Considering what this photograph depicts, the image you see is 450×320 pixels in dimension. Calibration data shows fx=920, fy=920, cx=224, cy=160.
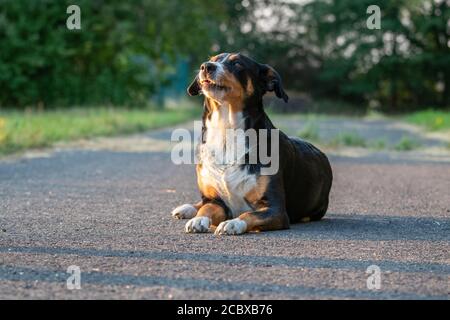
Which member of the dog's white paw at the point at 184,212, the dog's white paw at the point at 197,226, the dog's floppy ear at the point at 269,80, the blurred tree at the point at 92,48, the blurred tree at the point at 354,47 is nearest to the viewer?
the dog's white paw at the point at 197,226

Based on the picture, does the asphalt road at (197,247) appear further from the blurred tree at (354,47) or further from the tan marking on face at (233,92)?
the blurred tree at (354,47)

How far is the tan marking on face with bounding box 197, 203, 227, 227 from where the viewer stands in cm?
708

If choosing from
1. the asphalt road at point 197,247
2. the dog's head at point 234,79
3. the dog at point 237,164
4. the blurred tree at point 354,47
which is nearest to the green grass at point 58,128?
the asphalt road at point 197,247

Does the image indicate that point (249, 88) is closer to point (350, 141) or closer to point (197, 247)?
point (197, 247)

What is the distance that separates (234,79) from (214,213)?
41.0 inches

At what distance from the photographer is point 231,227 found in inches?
262

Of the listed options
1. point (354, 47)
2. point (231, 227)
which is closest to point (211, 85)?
point (231, 227)

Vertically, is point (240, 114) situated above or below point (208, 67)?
below

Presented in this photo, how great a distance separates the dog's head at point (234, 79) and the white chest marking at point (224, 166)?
0.16m

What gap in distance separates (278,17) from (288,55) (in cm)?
354

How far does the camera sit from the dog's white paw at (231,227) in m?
6.66

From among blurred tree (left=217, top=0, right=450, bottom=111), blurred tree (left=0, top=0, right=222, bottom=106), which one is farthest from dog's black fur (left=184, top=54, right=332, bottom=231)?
blurred tree (left=217, top=0, right=450, bottom=111)

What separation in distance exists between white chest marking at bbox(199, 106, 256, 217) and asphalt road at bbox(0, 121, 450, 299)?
427 millimetres

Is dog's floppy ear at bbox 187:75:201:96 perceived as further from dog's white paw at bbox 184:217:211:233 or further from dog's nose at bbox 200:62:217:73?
dog's white paw at bbox 184:217:211:233
